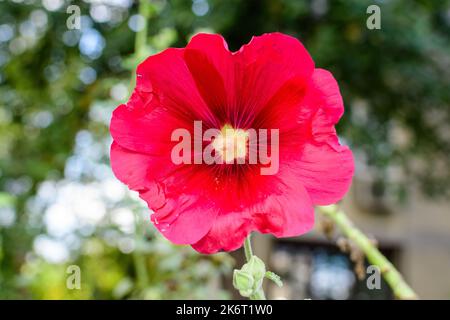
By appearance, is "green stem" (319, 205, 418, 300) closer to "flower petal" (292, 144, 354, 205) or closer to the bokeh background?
"flower petal" (292, 144, 354, 205)

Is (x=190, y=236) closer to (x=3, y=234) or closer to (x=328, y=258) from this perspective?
(x=3, y=234)

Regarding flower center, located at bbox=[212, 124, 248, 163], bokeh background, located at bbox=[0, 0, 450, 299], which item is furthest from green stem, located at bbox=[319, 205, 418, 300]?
bokeh background, located at bbox=[0, 0, 450, 299]

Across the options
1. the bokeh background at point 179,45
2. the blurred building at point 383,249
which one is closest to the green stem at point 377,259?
the bokeh background at point 179,45

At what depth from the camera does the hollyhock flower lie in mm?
403

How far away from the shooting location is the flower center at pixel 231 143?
1.59 ft

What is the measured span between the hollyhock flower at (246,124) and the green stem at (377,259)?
0.66 ft

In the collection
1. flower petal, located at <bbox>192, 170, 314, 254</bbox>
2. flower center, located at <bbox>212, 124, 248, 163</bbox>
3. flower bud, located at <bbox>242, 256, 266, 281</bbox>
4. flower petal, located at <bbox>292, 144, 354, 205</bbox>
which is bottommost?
flower bud, located at <bbox>242, 256, 266, 281</bbox>

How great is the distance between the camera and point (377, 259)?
61 centimetres

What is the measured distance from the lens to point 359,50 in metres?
3.38

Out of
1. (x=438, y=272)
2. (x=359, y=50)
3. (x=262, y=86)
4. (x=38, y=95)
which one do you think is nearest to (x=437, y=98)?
(x=359, y=50)

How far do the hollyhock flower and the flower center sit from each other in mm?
16

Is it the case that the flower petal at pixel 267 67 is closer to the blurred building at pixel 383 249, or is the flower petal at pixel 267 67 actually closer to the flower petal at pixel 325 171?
the flower petal at pixel 325 171

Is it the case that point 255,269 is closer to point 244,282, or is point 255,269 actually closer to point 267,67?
point 244,282

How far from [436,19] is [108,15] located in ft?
7.21
